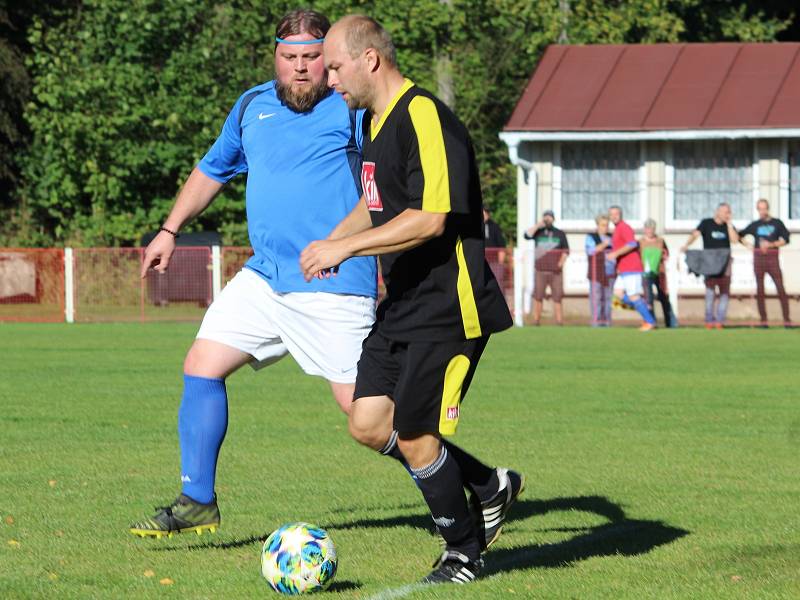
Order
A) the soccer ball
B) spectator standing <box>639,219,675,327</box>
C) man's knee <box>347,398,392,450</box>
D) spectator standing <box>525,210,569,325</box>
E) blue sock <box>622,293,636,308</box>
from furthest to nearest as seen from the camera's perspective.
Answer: spectator standing <box>525,210,569,325</box>
spectator standing <box>639,219,675,327</box>
blue sock <box>622,293,636,308</box>
man's knee <box>347,398,392,450</box>
the soccer ball

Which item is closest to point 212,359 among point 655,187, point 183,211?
point 183,211

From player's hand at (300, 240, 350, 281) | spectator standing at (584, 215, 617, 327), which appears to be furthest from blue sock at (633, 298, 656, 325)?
player's hand at (300, 240, 350, 281)

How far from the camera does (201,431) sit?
6629 mm

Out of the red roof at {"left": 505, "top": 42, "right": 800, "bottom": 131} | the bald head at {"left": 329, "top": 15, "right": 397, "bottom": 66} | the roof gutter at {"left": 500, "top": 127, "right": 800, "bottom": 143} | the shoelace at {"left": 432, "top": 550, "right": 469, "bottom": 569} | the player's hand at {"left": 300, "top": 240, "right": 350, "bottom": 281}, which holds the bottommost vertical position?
the shoelace at {"left": 432, "top": 550, "right": 469, "bottom": 569}

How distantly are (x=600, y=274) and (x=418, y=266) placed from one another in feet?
62.0

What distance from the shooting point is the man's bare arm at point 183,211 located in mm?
6809

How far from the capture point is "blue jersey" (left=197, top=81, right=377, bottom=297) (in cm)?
664

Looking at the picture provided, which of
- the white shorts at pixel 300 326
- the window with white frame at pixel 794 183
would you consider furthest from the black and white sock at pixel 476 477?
the window with white frame at pixel 794 183

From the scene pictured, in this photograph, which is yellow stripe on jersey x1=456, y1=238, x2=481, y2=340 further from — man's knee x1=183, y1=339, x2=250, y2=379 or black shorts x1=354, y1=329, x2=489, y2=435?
man's knee x1=183, y1=339, x2=250, y2=379

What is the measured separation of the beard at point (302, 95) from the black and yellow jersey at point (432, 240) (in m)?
0.96

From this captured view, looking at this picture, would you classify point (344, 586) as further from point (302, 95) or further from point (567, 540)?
point (302, 95)

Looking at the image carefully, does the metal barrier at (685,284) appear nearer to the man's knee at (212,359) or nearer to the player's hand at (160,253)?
the player's hand at (160,253)

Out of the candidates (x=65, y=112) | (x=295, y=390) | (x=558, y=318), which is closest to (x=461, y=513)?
(x=295, y=390)

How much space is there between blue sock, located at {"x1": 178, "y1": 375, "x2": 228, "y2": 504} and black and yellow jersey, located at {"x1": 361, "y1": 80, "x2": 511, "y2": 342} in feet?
3.92
